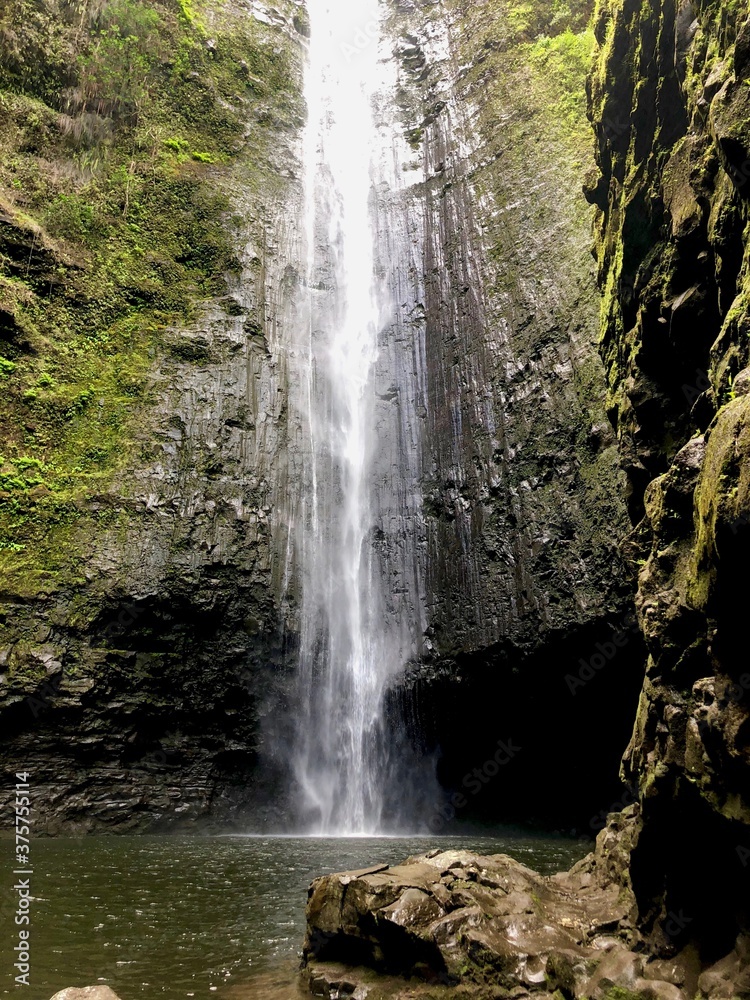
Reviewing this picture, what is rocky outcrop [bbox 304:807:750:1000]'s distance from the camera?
3418 millimetres

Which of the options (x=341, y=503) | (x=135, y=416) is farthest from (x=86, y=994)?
(x=135, y=416)

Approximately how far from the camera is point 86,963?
4.03m

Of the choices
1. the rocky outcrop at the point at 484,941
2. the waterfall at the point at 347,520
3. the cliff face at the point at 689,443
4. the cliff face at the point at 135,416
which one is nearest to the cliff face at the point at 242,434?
the cliff face at the point at 135,416

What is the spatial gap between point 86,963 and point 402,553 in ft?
29.4

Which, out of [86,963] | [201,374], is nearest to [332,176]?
[201,374]

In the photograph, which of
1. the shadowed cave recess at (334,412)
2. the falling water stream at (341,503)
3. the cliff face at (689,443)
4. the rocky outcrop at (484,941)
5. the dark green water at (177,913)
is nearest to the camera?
the cliff face at (689,443)

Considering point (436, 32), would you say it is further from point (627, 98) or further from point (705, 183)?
point (705, 183)

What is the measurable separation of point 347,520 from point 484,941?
9673 mm

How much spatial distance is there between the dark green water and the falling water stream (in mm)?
2530

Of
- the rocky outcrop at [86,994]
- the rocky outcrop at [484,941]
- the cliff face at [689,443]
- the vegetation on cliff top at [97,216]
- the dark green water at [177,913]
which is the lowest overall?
the dark green water at [177,913]

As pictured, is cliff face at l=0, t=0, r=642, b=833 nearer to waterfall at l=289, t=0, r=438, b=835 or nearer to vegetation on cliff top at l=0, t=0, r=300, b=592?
vegetation on cliff top at l=0, t=0, r=300, b=592

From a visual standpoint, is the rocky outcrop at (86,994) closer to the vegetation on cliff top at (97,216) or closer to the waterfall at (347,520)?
the vegetation on cliff top at (97,216)

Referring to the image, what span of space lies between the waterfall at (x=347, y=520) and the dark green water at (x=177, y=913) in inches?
97.8

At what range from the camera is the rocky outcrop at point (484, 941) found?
3.42 meters
